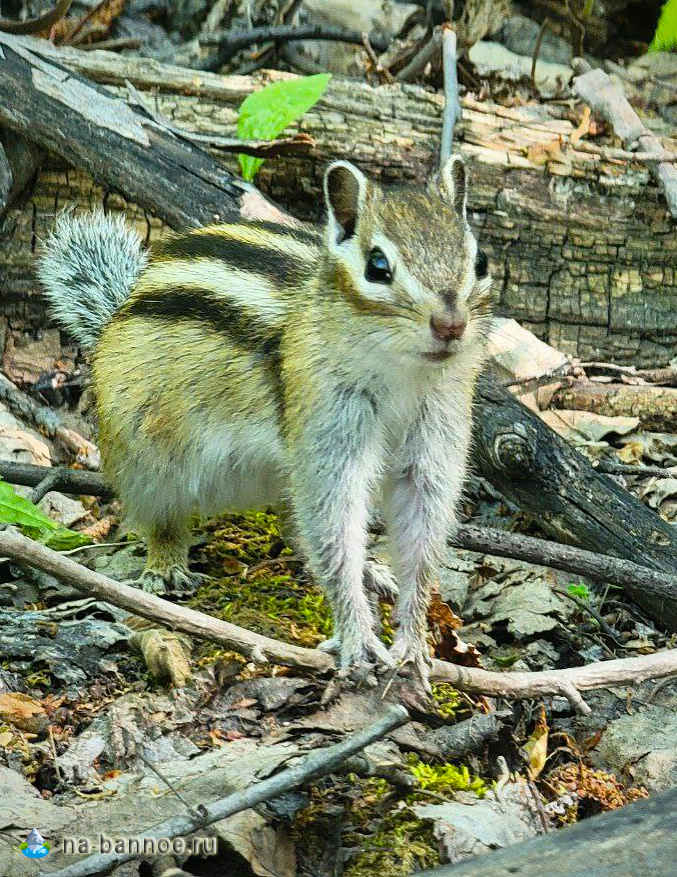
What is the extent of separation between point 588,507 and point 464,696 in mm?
1241

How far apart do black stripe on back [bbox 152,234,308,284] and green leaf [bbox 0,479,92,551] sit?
1.17 meters

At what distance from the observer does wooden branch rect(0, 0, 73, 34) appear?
5.96 m

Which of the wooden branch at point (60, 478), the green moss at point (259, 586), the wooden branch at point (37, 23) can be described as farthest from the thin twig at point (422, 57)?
the wooden branch at point (60, 478)

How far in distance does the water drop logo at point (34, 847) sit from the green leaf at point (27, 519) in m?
1.65

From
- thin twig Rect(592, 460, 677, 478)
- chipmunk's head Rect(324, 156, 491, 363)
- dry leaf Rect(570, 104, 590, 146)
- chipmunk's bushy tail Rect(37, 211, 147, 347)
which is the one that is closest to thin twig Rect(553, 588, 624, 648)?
thin twig Rect(592, 460, 677, 478)

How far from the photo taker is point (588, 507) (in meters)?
4.52

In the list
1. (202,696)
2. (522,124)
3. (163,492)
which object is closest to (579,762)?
(202,696)

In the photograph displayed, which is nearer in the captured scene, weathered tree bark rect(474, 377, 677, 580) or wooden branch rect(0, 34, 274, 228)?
weathered tree bark rect(474, 377, 677, 580)

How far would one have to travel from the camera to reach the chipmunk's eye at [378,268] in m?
3.22

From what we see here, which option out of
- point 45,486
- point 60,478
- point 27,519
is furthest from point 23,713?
point 60,478

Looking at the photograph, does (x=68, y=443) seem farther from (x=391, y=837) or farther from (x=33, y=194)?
(x=391, y=837)

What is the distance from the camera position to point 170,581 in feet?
14.6

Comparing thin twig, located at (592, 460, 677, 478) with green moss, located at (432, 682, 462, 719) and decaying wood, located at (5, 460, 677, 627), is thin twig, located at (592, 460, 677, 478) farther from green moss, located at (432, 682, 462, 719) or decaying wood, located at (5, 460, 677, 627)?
→ green moss, located at (432, 682, 462, 719)

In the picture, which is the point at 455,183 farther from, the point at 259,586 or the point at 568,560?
the point at 259,586
